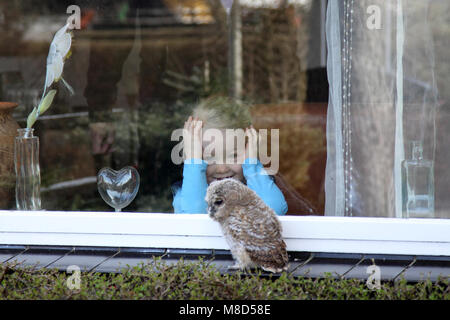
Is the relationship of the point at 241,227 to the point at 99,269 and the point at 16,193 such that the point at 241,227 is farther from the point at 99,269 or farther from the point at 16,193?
the point at 16,193

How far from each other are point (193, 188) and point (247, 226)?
0.38 m

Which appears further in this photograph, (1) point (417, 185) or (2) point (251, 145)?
(2) point (251, 145)

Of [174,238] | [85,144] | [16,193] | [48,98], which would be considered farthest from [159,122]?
[174,238]

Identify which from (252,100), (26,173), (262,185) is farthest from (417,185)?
(252,100)

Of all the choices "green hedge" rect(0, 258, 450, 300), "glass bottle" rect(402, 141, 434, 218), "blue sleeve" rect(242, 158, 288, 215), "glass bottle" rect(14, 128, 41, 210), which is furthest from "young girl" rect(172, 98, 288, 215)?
"glass bottle" rect(14, 128, 41, 210)

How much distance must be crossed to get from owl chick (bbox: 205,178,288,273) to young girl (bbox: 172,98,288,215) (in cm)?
24

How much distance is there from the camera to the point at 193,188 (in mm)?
1849

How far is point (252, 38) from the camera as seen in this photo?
5020mm

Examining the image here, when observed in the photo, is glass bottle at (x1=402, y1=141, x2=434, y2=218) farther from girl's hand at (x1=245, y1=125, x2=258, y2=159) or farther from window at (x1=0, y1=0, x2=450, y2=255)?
girl's hand at (x1=245, y1=125, x2=258, y2=159)

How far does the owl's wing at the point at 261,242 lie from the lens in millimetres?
1528

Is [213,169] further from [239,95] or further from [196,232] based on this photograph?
[239,95]

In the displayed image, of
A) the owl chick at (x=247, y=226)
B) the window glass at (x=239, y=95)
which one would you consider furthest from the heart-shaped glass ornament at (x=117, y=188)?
the owl chick at (x=247, y=226)

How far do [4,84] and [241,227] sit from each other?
238 cm

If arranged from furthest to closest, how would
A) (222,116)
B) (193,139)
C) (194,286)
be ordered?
(222,116), (193,139), (194,286)
